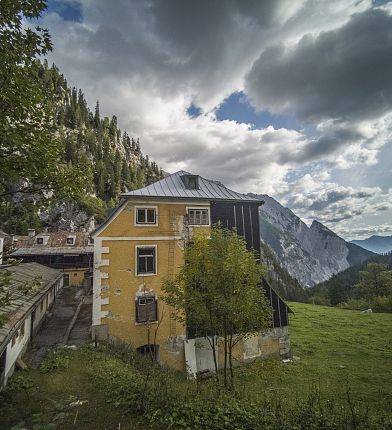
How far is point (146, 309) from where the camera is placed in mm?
17359

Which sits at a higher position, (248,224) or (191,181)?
(191,181)

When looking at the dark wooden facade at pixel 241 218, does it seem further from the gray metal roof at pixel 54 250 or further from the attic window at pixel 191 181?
the gray metal roof at pixel 54 250

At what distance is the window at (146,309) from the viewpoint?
17266 mm

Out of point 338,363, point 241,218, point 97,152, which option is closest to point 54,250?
point 241,218

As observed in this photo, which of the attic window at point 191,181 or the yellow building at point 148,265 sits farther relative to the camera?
the attic window at point 191,181

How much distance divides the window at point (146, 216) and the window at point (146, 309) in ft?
17.0

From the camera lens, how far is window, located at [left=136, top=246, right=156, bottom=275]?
17906 millimetres

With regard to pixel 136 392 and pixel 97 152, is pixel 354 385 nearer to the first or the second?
pixel 136 392

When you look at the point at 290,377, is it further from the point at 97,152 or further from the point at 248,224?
the point at 97,152

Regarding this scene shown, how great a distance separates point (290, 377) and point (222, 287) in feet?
35.6

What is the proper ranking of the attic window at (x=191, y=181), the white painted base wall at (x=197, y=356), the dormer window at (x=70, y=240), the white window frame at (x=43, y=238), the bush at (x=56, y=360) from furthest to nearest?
1. the dormer window at (x=70, y=240)
2. the white window frame at (x=43, y=238)
3. the attic window at (x=191, y=181)
4. the white painted base wall at (x=197, y=356)
5. the bush at (x=56, y=360)

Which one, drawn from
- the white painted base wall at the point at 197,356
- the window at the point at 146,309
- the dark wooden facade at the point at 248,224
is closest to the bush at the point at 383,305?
the dark wooden facade at the point at 248,224

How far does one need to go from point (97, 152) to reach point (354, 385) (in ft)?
362

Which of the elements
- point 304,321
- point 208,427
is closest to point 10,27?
point 208,427
